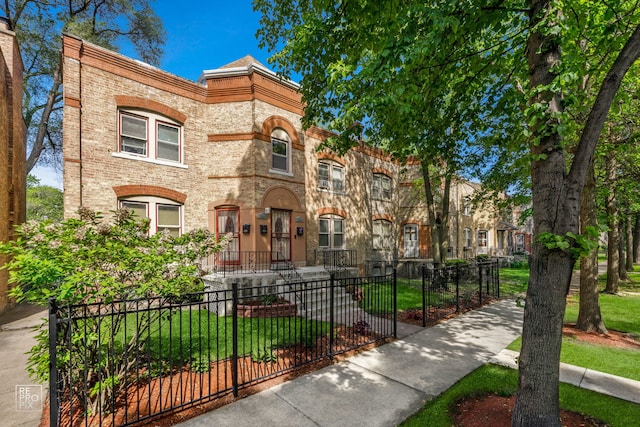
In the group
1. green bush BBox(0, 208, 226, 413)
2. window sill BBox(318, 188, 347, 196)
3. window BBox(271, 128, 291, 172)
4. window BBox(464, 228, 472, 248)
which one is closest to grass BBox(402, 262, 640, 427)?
green bush BBox(0, 208, 226, 413)

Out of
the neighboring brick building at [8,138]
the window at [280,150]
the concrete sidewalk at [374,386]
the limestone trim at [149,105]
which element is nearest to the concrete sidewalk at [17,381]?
the concrete sidewalk at [374,386]

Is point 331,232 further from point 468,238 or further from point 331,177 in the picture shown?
point 468,238

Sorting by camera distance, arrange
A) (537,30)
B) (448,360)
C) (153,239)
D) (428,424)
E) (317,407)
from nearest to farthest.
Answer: (537,30)
(428,424)
(317,407)
(153,239)
(448,360)

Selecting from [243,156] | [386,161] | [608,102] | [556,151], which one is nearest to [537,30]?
[608,102]

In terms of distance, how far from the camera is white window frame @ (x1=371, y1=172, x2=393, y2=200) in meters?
19.8

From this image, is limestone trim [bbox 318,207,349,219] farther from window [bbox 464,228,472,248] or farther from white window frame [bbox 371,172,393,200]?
window [bbox 464,228,472,248]

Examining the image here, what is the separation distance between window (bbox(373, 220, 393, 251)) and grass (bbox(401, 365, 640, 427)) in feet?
47.5

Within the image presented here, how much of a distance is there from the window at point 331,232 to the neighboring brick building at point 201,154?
2.5 inches

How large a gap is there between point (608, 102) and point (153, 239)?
6353 mm

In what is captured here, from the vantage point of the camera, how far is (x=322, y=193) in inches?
632

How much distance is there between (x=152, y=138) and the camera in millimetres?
11031

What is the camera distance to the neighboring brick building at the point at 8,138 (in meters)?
10.3

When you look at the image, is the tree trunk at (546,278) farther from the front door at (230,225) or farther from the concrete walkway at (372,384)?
the front door at (230,225)

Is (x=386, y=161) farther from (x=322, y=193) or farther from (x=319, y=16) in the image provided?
(x=319, y=16)
